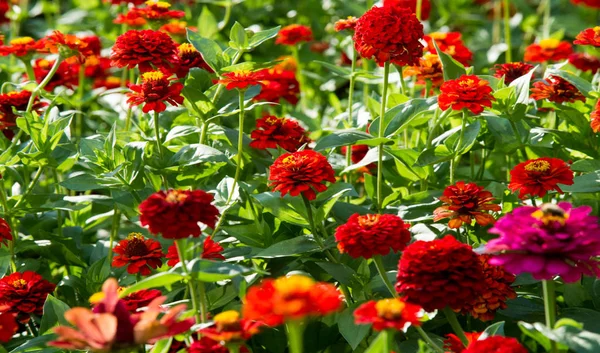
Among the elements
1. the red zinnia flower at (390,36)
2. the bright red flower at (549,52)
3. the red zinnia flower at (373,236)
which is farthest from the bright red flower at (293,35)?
the red zinnia flower at (373,236)

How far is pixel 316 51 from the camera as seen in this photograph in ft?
10.8

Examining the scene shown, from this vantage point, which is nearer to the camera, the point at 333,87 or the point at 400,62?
the point at 400,62

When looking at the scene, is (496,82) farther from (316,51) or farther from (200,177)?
(316,51)

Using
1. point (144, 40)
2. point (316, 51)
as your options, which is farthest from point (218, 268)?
point (316, 51)

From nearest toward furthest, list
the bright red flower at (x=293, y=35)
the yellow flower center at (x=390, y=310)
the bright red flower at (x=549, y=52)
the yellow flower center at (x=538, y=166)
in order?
the yellow flower center at (x=390, y=310) < the yellow flower center at (x=538, y=166) < the bright red flower at (x=549, y=52) < the bright red flower at (x=293, y=35)

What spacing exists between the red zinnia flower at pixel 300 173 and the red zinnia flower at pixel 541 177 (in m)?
0.35

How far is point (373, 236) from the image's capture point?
1328 millimetres

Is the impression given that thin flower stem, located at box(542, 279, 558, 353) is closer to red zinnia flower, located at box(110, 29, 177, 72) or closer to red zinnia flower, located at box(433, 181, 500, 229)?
red zinnia flower, located at box(433, 181, 500, 229)

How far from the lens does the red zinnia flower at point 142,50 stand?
175cm

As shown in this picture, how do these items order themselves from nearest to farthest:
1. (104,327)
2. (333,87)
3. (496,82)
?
(104,327) → (496,82) → (333,87)

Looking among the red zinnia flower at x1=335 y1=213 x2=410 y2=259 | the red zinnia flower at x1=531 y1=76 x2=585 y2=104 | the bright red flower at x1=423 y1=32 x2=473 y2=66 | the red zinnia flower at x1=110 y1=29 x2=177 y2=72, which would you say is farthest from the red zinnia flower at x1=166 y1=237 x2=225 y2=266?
the bright red flower at x1=423 y1=32 x2=473 y2=66

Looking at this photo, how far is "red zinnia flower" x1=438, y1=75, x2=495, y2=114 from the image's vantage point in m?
1.62

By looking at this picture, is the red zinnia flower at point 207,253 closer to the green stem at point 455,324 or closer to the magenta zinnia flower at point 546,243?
the green stem at point 455,324

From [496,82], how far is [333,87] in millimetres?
1109
